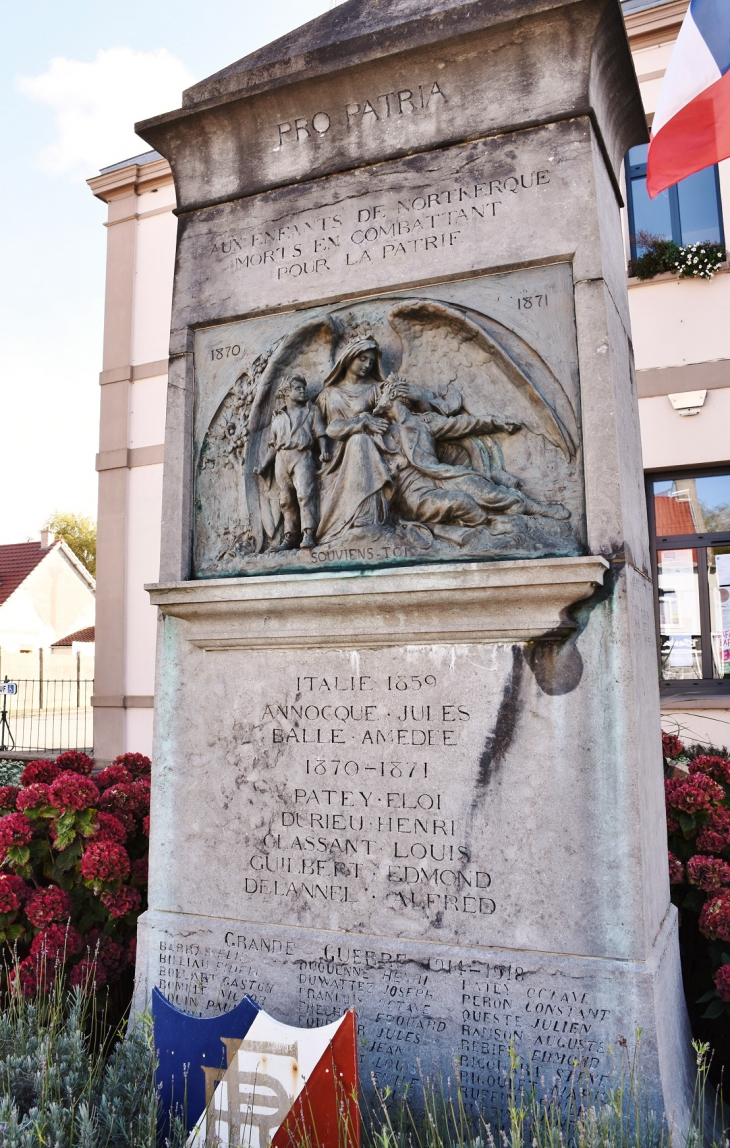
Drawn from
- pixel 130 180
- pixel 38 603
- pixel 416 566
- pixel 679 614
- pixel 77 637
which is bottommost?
pixel 416 566

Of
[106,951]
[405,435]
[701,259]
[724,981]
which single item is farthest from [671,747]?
[701,259]

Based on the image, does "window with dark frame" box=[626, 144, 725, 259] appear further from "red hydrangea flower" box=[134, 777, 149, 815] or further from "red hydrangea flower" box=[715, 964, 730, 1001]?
"red hydrangea flower" box=[715, 964, 730, 1001]

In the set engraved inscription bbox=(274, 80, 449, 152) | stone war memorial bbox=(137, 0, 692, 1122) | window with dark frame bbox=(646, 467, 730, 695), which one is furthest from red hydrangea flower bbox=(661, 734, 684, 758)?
window with dark frame bbox=(646, 467, 730, 695)

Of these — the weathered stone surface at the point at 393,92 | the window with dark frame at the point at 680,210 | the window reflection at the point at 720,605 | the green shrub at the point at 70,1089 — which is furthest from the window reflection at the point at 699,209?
the green shrub at the point at 70,1089

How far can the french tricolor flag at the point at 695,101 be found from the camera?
13.2 ft

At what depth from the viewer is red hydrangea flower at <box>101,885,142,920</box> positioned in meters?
3.70

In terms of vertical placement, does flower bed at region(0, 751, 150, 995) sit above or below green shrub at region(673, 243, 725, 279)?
below

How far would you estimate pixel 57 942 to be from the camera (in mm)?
3531

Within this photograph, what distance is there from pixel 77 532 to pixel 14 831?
43.2 metres

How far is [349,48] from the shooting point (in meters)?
3.30

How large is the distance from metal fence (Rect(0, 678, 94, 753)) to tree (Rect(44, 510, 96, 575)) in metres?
14.2

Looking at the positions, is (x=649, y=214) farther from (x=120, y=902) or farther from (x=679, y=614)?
(x=120, y=902)

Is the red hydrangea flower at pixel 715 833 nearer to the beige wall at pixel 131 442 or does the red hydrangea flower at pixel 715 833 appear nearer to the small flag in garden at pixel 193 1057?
the small flag in garden at pixel 193 1057

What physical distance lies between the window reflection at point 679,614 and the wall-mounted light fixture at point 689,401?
1440 mm
